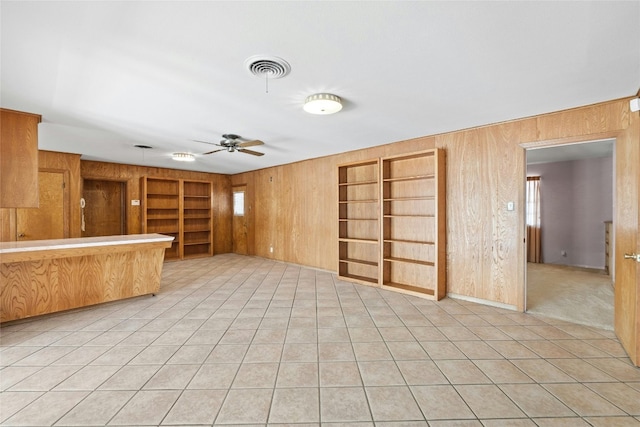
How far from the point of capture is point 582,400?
6.04ft

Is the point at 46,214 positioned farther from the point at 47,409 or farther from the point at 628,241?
the point at 628,241

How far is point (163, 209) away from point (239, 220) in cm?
199

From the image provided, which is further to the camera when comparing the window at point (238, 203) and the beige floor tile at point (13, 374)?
the window at point (238, 203)

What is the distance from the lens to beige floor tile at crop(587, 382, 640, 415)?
A: 178 cm

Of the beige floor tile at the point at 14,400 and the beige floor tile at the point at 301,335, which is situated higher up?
the beige floor tile at the point at 301,335

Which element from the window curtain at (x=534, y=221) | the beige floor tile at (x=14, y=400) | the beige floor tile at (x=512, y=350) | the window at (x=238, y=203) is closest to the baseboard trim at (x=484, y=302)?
the beige floor tile at (x=512, y=350)

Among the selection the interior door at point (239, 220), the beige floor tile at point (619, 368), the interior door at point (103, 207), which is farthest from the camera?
the interior door at point (239, 220)

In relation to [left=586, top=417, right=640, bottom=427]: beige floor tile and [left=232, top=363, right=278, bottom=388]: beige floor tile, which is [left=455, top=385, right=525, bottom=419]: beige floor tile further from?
[left=232, top=363, right=278, bottom=388]: beige floor tile

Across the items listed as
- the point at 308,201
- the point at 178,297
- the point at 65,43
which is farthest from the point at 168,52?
the point at 308,201

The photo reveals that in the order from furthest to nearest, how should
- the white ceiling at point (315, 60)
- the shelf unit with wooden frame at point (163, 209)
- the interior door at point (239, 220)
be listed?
the interior door at point (239, 220) < the shelf unit with wooden frame at point (163, 209) < the white ceiling at point (315, 60)

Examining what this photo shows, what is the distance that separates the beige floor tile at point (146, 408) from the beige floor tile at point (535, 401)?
7.58 ft

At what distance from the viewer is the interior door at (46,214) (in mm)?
5035

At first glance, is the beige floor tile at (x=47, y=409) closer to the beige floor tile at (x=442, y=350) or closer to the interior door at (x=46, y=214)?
the beige floor tile at (x=442, y=350)

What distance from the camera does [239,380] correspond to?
2.06 metres
